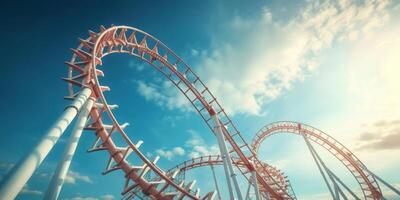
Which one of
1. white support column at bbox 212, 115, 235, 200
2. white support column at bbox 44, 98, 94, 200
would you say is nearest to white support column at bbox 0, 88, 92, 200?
white support column at bbox 44, 98, 94, 200

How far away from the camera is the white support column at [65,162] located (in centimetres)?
414

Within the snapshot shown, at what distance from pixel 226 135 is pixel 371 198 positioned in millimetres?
14758

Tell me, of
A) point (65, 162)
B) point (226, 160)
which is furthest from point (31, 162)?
point (226, 160)

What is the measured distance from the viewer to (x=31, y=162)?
3.39 m

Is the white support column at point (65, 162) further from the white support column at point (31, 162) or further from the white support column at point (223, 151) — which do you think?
the white support column at point (223, 151)

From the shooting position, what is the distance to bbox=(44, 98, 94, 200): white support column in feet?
13.6

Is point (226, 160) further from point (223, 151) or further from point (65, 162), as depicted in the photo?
point (65, 162)

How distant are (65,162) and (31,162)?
124 cm

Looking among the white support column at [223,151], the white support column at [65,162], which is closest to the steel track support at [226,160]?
the white support column at [223,151]

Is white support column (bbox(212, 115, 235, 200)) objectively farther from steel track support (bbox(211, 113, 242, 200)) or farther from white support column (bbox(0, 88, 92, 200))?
white support column (bbox(0, 88, 92, 200))

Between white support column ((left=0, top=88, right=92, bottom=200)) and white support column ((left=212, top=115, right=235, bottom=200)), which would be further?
white support column ((left=212, top=115, right=235, bottom=200))

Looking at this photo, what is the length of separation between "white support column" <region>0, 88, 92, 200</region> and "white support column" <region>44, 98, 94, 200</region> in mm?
664

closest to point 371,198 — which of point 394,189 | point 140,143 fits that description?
point 394,189

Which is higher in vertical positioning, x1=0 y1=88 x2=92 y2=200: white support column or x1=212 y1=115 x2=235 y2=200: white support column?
x1=212 y1=115 x2=235 y2=200: white support column
